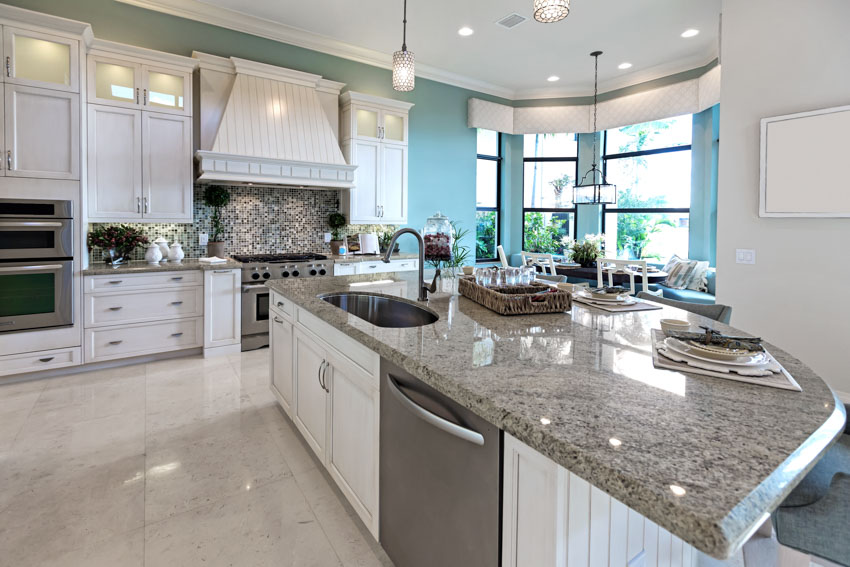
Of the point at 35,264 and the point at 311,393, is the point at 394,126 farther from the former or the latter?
the point at 311,393

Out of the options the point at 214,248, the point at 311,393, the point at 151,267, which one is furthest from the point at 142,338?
the point at 311,393

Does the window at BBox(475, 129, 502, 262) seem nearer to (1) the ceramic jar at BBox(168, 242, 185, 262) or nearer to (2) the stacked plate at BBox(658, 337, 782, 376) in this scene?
(1) the ceramic jar at BBox(168, 242, 185, 262)

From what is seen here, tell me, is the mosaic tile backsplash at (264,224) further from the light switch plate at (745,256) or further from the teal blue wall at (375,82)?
the light switch plate at (745,256)

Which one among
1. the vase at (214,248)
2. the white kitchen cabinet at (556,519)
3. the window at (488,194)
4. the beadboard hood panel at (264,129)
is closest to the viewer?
the white kitchen cabinet at (556,519)

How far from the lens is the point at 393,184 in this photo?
18.2 feet

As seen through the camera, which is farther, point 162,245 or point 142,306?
point 162,245

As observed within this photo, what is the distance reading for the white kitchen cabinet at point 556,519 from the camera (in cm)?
91

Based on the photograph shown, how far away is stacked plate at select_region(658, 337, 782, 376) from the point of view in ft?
3.74

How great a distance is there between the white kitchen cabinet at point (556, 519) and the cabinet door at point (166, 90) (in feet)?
14.3

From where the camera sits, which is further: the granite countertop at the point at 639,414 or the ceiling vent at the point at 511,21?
the ceiling vent at the point at 511,21

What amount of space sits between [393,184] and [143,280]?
2.87 meters

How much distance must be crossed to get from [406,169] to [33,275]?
374 centimetres

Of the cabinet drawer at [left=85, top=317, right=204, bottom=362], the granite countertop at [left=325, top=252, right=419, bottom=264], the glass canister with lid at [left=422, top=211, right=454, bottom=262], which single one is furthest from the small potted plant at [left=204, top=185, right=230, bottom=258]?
the glass canister with lid at [left=422, top=211, right=454, bottom=262]

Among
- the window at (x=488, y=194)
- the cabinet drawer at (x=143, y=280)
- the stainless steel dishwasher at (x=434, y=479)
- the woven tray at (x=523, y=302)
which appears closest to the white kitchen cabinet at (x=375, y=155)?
the window at (x=488, y=194)
